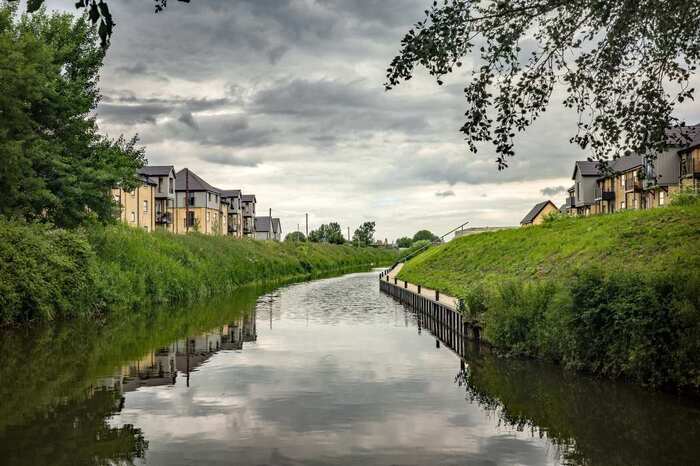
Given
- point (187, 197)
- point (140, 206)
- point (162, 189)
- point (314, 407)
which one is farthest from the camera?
point (187, 197)

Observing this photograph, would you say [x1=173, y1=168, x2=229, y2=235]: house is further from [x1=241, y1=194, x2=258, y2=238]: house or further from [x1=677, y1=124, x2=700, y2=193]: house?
[x1=677, y1=124, x2=700, y2=193]: house

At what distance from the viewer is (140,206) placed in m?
72.7

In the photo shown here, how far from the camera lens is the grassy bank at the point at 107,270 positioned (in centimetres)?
2572

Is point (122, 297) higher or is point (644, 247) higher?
point (644, 247)

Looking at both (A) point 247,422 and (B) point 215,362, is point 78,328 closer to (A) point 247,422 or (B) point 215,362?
(B) point 215,362

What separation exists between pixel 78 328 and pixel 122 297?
6.96 meters

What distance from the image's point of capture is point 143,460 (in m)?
10.5

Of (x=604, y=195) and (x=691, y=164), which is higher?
(x=691, y=164)

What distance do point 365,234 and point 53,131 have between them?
145547 millimetres

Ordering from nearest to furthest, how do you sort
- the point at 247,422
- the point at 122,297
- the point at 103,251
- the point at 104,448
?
the point at 104,448 → the point at 247,422 → the point at 122,297 → the point at 103,251

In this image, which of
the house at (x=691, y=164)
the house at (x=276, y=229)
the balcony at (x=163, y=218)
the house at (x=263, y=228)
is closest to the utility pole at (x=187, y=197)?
the balcony at (x=163, y=218)

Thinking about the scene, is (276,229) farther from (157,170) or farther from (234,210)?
(157,170)

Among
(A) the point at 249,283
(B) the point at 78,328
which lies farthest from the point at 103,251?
(A) the point at 249,283

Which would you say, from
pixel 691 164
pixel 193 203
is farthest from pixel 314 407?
pixel 193 203
